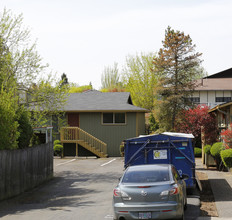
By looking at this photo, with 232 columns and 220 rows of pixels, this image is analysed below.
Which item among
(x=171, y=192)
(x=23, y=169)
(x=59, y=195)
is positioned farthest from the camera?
(x=23, y=169)

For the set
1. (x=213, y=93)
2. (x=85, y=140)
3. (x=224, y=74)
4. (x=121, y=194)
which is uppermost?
(x=224, y=74)

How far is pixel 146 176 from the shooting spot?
10.8 m

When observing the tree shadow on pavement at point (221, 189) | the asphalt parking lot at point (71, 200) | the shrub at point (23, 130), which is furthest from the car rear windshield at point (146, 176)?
the shrub at point (23, 130)

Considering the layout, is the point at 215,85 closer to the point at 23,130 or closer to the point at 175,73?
the point at 175,73

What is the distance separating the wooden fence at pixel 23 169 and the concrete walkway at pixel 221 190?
25.7ft

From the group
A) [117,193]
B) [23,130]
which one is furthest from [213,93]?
[117,193]

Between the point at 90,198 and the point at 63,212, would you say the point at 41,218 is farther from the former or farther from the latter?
the point at 90,198

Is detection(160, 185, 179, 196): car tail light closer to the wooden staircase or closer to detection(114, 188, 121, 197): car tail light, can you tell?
detection(114, 188, 121, 197): car tail light

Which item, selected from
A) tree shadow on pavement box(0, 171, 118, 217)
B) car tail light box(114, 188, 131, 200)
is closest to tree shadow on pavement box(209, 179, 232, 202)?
tree shadow on pavement box(0, 171, 118, 217)

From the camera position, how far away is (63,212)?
12.9 metres

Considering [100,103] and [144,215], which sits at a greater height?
[100,103]

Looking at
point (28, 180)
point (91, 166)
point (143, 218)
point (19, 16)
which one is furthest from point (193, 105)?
point (143, 218)

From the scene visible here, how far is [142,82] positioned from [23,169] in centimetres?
4204

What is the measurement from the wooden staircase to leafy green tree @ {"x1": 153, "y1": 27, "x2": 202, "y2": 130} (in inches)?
234
